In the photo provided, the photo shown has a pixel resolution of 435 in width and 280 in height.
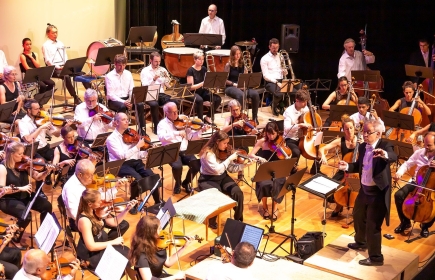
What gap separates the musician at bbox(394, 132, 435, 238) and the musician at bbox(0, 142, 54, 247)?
12.8 ft

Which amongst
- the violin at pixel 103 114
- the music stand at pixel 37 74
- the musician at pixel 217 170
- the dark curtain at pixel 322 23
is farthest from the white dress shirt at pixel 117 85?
the dark curtain at pixel 322 23

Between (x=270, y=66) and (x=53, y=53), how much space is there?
13.4 feet

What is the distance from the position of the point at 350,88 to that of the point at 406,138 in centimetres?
127

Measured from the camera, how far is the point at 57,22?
1322 cm

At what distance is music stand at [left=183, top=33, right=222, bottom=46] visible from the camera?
11.8m

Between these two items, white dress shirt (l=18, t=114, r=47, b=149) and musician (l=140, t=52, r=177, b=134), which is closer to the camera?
white dress shirt (l=18, t=114, r=47, b=149)

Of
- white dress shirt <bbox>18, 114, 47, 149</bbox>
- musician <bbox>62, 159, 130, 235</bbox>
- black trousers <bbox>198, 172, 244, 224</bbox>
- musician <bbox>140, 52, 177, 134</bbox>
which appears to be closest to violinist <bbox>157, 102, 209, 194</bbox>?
black trousers <bbox>198, 172, 244, 224</bbox>

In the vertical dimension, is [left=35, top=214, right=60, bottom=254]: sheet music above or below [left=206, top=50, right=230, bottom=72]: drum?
below

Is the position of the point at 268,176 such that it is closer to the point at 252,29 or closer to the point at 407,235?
the point at 407,235

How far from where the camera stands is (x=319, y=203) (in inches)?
332

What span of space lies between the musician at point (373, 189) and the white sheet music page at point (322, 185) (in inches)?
14.9

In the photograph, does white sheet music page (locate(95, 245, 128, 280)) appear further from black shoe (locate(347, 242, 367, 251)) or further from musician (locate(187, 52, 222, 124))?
musician (locate(187, 52, 222, 124))

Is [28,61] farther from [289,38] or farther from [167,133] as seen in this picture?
[289,38]

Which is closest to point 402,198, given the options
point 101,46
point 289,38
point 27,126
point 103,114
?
point 103,114
